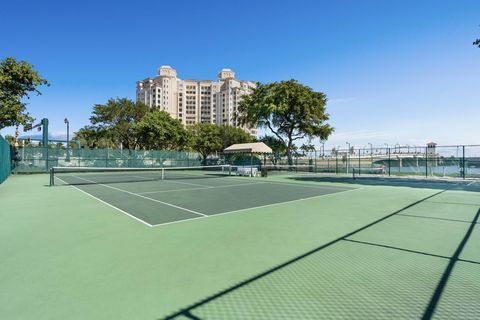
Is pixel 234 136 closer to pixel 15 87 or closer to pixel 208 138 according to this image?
pixel 208 138

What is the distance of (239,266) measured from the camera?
4.25 meters

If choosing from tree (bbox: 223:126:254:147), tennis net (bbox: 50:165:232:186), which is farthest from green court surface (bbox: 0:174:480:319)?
tree (bbox: 223:126:254:147)

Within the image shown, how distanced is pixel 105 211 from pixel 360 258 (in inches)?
291

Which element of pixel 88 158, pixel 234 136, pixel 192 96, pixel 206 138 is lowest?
pixel 88 158

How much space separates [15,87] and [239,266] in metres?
25.4

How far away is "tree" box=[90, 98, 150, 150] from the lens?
44781 millimetres

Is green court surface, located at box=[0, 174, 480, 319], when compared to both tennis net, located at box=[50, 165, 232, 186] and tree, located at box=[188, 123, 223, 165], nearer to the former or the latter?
tennis net, located at box=[50, 165, 232, 186]

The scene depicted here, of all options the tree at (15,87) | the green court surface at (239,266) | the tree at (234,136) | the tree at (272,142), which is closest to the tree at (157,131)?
the tree at (272,142)

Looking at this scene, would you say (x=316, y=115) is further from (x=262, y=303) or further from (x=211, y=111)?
(x=211, y=111)

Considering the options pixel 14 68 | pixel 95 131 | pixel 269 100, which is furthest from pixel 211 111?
pixel 14 68

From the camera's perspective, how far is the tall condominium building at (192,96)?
160m

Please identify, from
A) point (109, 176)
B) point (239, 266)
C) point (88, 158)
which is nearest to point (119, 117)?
point (88, 158)

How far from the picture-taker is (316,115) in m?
37.0

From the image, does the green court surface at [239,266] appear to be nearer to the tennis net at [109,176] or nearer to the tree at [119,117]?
the tennis net at [109,176]
